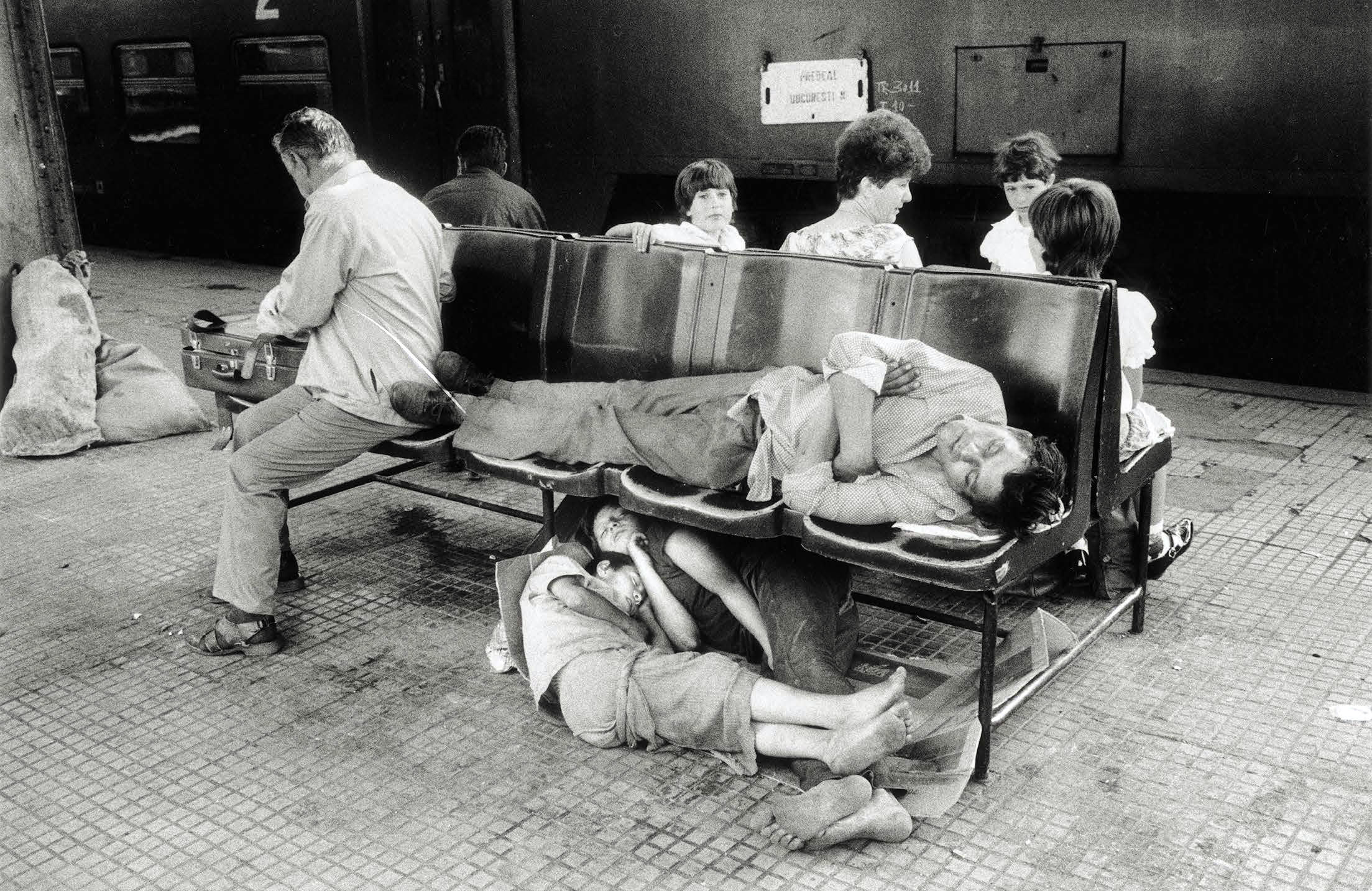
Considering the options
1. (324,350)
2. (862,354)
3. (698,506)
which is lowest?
(698,506)

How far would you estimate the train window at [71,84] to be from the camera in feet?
37.5

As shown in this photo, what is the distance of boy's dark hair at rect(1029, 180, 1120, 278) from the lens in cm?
342

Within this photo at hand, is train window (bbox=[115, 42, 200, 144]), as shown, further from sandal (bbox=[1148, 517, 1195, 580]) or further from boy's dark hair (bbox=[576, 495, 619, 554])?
→ sandal (bbox=[1148, 517, 1195, 580])

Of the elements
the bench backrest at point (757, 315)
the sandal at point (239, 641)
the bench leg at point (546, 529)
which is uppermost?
the bench backrest at point (757, 315)

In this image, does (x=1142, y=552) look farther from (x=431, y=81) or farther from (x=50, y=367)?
(x=431, y=81)

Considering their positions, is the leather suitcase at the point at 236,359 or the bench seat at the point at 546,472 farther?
the leather suitcase at the point at 236,359

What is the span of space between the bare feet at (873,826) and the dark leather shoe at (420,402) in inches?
71.6

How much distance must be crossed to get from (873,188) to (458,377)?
1.43m

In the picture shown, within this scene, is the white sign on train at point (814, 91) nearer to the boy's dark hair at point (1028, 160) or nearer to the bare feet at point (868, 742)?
the boy's dark hair at point (1028, 160)

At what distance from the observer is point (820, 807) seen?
8.93ft

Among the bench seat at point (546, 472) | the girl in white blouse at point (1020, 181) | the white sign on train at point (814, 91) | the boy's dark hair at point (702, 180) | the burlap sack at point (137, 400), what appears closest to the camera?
the bench seat at point (546, 472)

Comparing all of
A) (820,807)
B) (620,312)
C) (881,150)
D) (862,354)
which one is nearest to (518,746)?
(820,807)

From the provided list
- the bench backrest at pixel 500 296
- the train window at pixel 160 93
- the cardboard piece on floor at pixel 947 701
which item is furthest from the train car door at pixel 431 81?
the cardboard piece on floor at pixel 947 701

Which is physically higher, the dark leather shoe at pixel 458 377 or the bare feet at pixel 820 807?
the dark leather shoe at pixel 458 377
